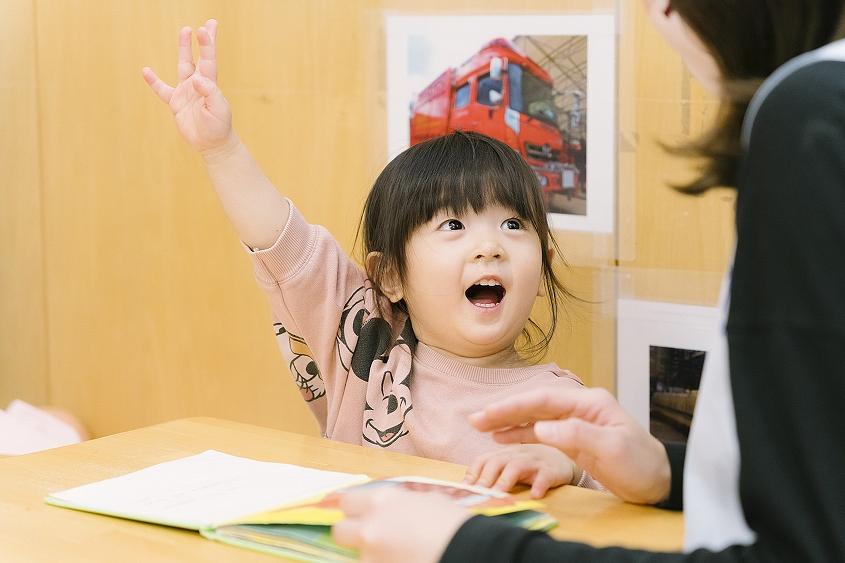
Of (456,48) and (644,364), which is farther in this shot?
(456,48)

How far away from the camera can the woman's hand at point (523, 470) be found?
0.98 meters

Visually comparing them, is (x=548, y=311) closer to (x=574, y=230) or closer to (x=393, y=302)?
(x=574, y=230)

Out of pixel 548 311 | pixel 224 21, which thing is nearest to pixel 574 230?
pixel 548 311

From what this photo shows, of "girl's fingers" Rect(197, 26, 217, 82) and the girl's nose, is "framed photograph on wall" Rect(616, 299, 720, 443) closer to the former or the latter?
the girl's nose

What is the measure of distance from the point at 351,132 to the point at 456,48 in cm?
25

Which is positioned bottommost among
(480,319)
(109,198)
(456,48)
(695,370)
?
(695,370)

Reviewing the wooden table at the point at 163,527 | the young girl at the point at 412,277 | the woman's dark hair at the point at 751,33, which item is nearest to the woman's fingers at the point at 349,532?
the wooden table at the point at 163,527

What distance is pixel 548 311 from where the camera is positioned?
5.96ft

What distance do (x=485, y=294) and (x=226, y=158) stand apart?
0.40 meters

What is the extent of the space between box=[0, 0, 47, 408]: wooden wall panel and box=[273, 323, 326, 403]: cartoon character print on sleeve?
3.38 feet

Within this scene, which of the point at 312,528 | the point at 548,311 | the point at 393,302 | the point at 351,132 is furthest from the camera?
the point at 351,132

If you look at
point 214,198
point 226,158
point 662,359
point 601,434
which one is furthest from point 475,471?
point 214,198

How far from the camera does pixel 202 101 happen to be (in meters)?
1.43

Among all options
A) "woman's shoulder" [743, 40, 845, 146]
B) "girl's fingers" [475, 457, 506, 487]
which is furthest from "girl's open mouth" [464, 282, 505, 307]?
"woman's shoulder" [743, 40, 845, 146]
